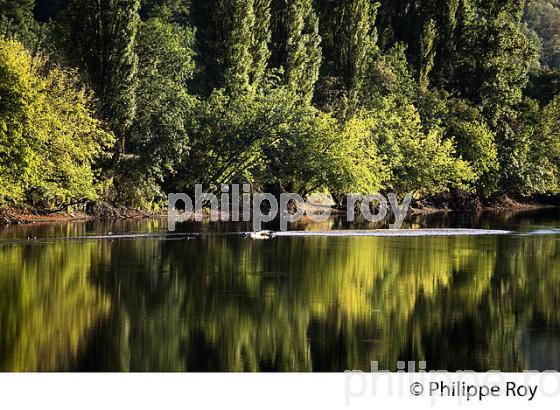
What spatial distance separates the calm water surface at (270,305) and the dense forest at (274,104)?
25.4 ft

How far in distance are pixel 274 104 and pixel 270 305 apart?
106 feet

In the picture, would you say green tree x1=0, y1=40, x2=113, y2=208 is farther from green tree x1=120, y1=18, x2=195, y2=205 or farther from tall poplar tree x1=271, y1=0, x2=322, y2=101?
tall poplar tree x1=271, y1=0, x2=322, y2=101

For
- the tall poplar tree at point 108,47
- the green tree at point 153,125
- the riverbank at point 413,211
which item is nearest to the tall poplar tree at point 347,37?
the riverbank at point 413,211

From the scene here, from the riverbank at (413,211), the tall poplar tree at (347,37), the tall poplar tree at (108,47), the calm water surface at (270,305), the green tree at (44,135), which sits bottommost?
the calm water surface at (270,305)

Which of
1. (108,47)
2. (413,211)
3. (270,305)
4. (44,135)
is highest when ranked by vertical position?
(108,47)

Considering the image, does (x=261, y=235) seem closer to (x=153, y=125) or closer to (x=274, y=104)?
(x=153, y=125)

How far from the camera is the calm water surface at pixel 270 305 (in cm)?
1584

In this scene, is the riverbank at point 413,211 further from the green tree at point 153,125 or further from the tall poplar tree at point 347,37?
the tall poplar tree at point 347,37

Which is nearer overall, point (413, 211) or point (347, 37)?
point (347, 37)

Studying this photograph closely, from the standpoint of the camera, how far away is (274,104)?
52656mm

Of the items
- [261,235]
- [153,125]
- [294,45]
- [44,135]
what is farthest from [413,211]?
[44,135]

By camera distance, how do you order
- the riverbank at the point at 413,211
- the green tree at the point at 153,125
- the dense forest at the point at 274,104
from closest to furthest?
the riverbank at the point at 413,211
the dense forest at the point at 274,104
the green tree at the point at 153,125

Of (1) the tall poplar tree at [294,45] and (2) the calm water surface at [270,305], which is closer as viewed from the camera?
(2) the calm water surface at [270,305]

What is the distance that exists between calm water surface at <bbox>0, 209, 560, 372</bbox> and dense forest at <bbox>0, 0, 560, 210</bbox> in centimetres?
774
